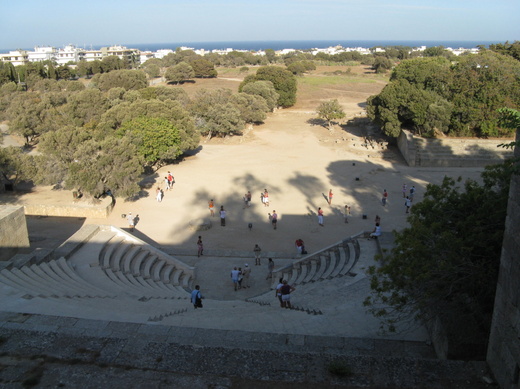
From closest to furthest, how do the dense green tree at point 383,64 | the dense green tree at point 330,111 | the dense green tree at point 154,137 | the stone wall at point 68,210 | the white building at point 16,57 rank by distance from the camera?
the stone wall at point 68,210 < the dense green tree at point 154,137 < the dense green tree at point 330,111 < the dense green tree at point 383,64 < the white building at point 16,57

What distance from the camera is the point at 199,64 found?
80.4 meters

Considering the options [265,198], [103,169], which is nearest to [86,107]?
[103,169]

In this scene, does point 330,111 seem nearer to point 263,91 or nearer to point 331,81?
point 263,91

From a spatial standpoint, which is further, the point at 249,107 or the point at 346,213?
the point at 249,107

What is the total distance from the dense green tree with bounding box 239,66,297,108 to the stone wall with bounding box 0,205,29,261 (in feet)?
144

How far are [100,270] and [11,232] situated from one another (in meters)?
3.46

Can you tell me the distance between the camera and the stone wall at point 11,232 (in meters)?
14.5

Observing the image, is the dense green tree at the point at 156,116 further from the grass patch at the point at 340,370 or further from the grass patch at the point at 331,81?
the grass patch at the point at 331,81

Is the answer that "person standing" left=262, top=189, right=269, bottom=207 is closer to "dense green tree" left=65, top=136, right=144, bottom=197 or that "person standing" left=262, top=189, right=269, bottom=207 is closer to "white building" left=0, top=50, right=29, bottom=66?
"dense green tree" left=65, top=136, right=144, bottom=197

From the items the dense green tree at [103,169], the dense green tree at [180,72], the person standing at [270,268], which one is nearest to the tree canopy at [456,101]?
the dense green tree at [103,169]

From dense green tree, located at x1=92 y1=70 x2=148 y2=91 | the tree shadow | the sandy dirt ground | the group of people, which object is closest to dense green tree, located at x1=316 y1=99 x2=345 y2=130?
the sandy dirt ground

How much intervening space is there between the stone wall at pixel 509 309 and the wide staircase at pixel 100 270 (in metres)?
8.71

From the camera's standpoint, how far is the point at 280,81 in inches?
2240

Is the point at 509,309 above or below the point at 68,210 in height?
above
